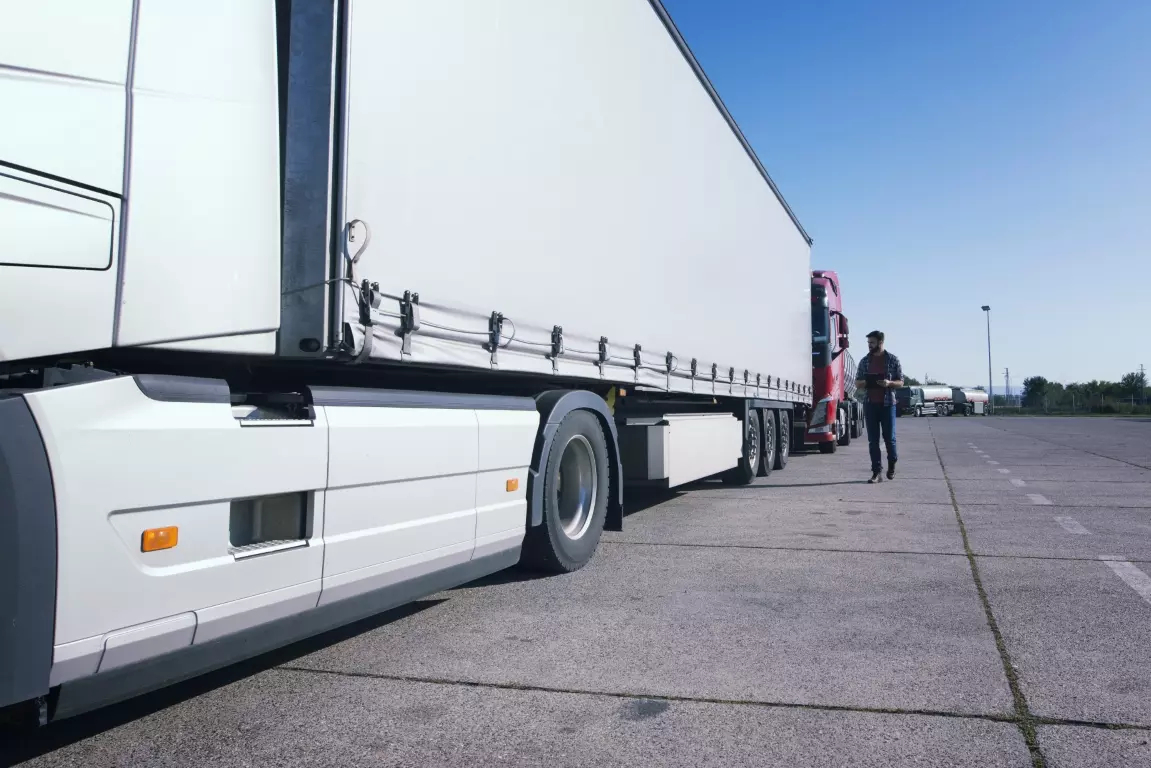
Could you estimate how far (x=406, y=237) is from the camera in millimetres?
3869

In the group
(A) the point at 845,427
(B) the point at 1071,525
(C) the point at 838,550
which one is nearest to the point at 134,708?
(C) the point at 838,550

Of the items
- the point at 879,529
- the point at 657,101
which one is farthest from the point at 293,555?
the point at 879,529

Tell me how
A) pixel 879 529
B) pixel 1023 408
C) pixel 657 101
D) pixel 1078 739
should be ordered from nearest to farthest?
1. pixel 1078 739
2. pixel 657 101
3. pixel 879 529
4. pixel 1023 408

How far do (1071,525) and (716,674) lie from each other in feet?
17.2

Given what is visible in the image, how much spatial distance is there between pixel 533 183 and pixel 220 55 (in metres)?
2.16

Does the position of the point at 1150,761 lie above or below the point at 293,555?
below

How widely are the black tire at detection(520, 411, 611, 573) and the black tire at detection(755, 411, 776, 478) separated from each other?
631 centimetres

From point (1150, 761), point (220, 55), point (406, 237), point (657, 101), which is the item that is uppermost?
point (657, 101)

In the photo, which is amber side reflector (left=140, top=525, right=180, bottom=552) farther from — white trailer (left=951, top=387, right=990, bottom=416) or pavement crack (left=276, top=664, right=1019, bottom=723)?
white trailer (left=951, top=387, right=990, bottom=416)

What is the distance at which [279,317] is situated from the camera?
332 cm

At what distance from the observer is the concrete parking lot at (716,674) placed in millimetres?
2936

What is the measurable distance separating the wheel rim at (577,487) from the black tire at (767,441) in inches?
250

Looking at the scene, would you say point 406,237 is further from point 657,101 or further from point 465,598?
point 657,101

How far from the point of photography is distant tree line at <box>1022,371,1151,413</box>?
7456 cm
